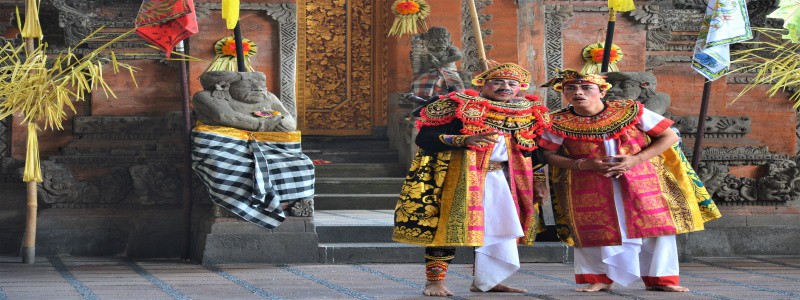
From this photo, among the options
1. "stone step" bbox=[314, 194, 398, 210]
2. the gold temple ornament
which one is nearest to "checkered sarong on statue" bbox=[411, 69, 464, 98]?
the gold temple ornament

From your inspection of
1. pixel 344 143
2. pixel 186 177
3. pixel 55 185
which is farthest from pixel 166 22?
pixel 344 143

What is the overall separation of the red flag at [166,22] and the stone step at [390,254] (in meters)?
1.82

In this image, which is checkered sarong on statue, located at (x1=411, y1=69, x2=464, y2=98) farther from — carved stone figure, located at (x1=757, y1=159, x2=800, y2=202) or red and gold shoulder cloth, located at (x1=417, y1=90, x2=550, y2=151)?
red and gold shoulder cloth, located at (x1=417, y1=90, x2=550, y2=151)

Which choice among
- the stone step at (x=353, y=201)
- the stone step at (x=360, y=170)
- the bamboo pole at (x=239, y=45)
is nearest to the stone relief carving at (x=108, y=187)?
the bamboo pole at (x=239, y=45)

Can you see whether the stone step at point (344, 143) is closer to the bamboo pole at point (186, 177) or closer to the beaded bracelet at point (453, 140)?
the bamboo pole at point (186, 177)

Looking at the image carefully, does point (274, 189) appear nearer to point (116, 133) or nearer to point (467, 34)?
point (116, 133)

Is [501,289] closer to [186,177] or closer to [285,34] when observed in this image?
[186,177]

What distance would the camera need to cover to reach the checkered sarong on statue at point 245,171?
9.98m

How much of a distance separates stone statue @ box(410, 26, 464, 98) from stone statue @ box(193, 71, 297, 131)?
2.74 meters

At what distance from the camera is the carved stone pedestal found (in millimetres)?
10008

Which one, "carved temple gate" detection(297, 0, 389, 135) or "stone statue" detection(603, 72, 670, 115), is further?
"carved temple gate" detection(297, 0, 389, 135)

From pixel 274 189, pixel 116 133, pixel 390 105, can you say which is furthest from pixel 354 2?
pixel 274 189

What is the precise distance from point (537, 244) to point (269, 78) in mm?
2922

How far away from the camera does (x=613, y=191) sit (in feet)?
27.2
